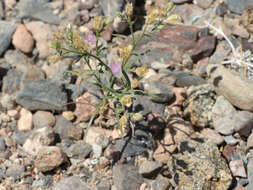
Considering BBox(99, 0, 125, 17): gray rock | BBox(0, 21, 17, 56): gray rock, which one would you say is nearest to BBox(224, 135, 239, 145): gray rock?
BBox(99, 0, 125, 17): gray rock

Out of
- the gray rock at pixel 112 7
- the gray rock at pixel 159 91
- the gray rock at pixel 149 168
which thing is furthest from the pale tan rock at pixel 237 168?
the gray rock at pixel 112 7

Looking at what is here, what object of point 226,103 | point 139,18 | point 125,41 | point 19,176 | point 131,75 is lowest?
point 19,176

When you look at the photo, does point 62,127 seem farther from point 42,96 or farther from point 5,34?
point 5,34

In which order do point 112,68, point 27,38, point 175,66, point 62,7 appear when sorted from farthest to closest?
point 62,7 < point 27,38 < point 175,66 < point 112,68

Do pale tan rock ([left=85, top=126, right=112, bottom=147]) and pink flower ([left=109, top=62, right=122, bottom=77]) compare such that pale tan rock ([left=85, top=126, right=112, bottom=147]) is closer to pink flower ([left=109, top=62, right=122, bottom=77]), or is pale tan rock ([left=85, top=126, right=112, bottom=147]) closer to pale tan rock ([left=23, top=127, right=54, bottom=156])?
pale tan rock ([left=23, top=127, right=54, bottom=156])

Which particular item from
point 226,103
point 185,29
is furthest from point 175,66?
point 226,103

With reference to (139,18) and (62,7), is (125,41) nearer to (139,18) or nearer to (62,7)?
(139,18)
